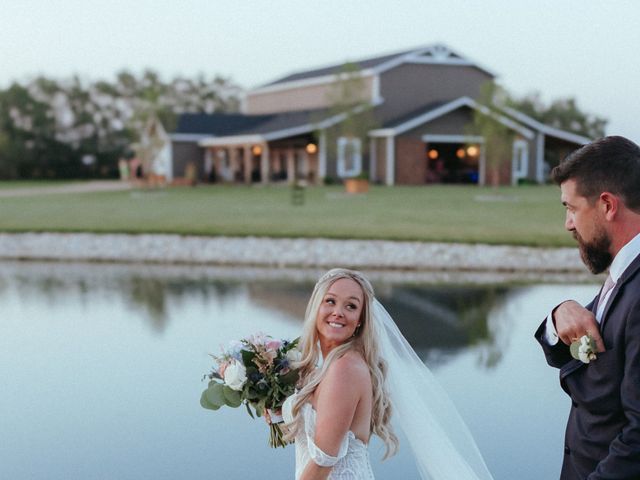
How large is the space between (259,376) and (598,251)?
1.47 metres

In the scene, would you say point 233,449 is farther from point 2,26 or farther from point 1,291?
point 2,26

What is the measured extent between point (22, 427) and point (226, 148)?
3823 cm

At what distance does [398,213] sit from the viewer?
2261 cm

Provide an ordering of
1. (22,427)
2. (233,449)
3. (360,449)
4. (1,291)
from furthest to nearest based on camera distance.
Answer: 1. (1,291)
2. (22,427)
3. (233,449)
4. (360,449)

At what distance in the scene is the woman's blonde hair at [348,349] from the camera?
3025 millimetres

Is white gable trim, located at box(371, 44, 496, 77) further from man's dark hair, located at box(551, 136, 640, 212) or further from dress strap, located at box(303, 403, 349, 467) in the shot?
man's dark hair, located at box(551, 136, 640, 212)

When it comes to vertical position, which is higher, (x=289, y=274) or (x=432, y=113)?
(x=432, y=113)

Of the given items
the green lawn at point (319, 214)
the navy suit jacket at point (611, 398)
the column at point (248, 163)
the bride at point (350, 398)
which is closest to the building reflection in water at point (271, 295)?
the green lawn at point (319, 214)

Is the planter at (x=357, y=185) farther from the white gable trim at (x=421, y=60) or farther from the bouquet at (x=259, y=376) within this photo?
the bouquet at (x=259, y=376)

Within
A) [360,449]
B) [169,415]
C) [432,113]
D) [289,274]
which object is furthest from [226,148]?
[360,449]

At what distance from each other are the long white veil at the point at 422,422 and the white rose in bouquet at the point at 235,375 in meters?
0.57

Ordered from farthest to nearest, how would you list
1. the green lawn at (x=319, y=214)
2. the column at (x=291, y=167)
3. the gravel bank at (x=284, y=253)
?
the column at (x=291, y=167), the green lawn at (x=319, y=214), the gravel bank at (x=284, y=253)

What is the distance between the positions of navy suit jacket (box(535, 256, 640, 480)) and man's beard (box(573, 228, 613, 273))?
0.11 m

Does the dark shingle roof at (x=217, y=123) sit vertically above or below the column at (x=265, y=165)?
above
